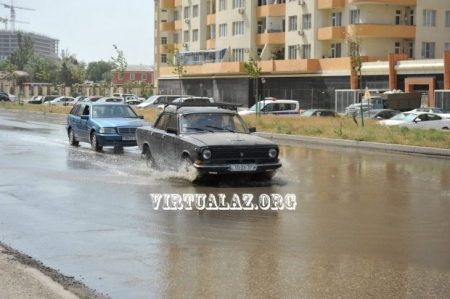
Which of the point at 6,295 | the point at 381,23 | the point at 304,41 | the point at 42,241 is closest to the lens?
the point at 6,295

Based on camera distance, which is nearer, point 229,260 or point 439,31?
point 229,260

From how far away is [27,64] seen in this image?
176 meters

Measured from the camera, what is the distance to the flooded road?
7277 mm

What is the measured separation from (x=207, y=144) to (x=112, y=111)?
10.3 metres

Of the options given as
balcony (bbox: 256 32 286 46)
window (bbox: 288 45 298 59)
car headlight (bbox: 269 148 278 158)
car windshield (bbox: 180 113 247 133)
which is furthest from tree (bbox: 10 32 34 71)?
car headlight (bbox: 269 148 278 158)

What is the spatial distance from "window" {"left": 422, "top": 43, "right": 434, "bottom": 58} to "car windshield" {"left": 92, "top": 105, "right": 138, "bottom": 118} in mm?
42333

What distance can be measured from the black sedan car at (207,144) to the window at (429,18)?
48.0 m

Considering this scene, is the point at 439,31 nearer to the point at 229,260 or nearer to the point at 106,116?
the point at 106,116

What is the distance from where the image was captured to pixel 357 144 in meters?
25.8

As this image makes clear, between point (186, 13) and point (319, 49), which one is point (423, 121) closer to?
point (319, 49)

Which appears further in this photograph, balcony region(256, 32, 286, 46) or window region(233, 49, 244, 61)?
window region(233, 49, 244, 61)

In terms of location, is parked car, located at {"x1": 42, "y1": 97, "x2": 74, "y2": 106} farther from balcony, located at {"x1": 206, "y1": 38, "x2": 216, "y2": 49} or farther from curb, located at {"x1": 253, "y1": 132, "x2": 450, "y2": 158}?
curb, located at {"x1": 253, "y1": 132, "x2": 450, "y2": 158}

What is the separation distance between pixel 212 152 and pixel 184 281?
22.0ft

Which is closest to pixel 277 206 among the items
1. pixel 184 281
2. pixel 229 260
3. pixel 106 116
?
pixel 229 260
